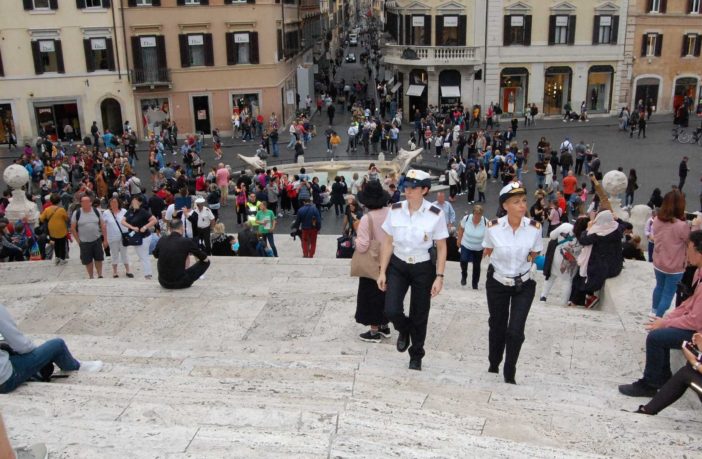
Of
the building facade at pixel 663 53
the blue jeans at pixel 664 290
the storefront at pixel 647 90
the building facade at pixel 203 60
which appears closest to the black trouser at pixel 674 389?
the blue jeans at pixel 664 290

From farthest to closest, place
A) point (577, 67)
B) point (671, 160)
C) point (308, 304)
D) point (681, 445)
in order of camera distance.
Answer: point (577, 67) → point (671, 160) → point (308, 304) → point (681, 445)

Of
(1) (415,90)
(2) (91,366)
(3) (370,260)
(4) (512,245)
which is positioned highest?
(1) (415,90)

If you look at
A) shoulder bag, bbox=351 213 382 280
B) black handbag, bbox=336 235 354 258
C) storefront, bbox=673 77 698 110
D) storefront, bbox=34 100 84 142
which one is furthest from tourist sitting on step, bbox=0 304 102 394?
storefront, bbox=673 77 698 110

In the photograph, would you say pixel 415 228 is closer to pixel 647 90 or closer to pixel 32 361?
pixel 32 361

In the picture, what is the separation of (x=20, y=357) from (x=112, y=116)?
3262cm

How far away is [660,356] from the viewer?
621cm

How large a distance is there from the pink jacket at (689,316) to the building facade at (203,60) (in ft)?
106

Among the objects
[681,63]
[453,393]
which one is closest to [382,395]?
[453,393]

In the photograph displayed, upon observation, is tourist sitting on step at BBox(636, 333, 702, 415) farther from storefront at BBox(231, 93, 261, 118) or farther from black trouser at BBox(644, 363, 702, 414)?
storefront at BBox(231, 93, 261, 118)

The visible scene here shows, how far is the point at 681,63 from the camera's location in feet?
135

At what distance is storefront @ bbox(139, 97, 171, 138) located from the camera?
3644 cm

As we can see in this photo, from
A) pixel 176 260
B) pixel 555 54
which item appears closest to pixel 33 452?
pixel 176 260

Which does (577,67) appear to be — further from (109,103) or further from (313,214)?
(313,214)

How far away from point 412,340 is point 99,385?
272cm
